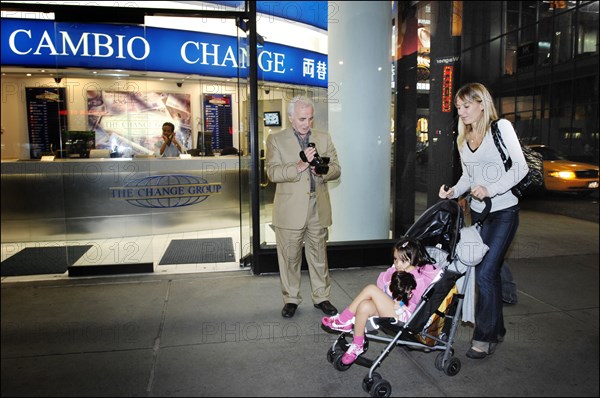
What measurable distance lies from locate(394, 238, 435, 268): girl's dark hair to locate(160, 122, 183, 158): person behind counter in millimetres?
3969

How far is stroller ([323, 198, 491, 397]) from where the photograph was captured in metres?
2.55

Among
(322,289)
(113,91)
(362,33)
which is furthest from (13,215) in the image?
(362,33)

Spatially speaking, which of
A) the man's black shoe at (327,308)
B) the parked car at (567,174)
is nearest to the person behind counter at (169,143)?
the man's black shoe at (327,308)

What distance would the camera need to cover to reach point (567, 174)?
7.21m

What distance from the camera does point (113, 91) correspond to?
5379mm

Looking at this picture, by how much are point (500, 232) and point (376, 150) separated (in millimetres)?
2538

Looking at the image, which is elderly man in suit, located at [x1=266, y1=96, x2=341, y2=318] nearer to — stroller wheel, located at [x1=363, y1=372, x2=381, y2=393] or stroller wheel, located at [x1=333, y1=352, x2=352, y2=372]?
stroller wheel, located at [x1=333, y1=352, x2=352, y2=372]

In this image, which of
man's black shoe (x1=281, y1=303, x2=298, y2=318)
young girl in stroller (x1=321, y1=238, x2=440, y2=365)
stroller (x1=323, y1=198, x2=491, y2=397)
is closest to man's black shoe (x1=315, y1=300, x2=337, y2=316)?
man's black shoe (x1=281, y1=303, x2=298, y2=318)

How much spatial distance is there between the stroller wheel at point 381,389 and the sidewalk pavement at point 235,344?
0.12 metres

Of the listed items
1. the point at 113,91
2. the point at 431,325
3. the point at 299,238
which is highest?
the point at 113,91

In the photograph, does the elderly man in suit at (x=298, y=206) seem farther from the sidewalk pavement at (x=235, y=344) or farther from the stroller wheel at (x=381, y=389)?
the stroller wheel at (x=381, y=389)

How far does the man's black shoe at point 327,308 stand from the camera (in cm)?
363

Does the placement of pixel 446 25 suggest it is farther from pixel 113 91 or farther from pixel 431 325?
pixel 113 91

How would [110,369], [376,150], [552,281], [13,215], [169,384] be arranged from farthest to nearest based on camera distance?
[13,215]
[376,150]
[552,281]
[110,369]
[169,384]
